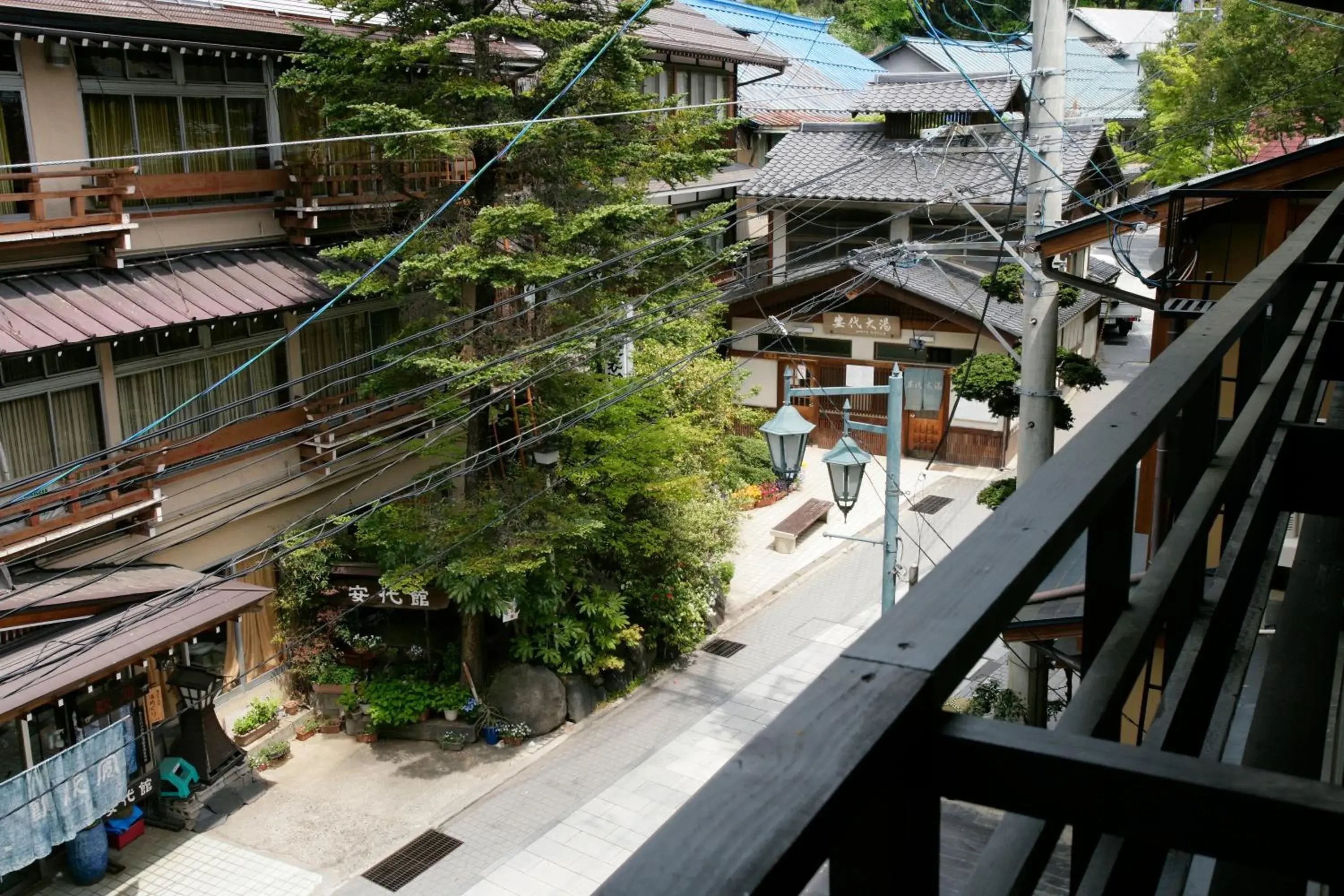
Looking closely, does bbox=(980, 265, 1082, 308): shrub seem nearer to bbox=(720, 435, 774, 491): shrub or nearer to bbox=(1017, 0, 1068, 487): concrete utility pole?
bbox=(1017, 0, 1068, 487): concrete utility pole

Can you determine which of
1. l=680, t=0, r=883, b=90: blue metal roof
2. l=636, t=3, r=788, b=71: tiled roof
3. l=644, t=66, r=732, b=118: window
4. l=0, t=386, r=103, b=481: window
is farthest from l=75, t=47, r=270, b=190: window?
l=680, t=0, r=883, b=90: blue metal roof

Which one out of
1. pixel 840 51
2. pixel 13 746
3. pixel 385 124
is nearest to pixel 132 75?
pixel 385 124

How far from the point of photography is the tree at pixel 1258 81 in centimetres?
2209

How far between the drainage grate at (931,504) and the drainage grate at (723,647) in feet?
19.8

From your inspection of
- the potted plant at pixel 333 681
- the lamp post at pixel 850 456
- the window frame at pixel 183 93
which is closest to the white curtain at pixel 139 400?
A: the window frame at pixel 183 93

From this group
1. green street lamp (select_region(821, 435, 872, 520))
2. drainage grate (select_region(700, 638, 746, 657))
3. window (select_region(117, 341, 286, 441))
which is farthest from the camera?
drainage grate (select_region(700, 638, 746, 657))

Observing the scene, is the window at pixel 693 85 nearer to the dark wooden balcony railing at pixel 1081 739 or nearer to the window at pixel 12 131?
the window at pixel 12 131

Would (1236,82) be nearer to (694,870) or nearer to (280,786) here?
(280,786)

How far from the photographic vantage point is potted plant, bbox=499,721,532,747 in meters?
15.6

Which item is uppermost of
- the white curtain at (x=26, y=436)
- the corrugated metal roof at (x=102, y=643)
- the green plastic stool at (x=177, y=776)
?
the white curtain at (x=26, y=436)

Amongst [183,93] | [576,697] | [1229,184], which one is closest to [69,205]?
[183,93]

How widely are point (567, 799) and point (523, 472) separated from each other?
4092mm

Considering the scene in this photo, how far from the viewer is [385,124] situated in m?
12.9

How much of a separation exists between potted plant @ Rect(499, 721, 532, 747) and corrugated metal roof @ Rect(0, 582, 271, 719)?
11.9 feet
